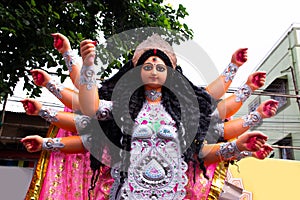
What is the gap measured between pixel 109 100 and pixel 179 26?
1.85 metres

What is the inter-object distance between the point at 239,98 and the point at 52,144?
92cm

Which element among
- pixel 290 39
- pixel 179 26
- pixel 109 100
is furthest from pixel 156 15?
pixel 290 39

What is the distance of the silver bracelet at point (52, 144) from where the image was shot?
1.72m

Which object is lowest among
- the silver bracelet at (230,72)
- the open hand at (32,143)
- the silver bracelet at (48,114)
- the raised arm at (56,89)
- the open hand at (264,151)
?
the open hand at (32,143)

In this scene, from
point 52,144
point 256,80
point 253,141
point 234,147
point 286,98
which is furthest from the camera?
point 286,98

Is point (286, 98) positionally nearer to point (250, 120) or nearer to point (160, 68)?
point (250, 120)

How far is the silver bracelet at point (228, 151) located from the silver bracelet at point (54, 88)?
80 centimetres

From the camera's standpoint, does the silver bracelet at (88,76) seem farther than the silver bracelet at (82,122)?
No

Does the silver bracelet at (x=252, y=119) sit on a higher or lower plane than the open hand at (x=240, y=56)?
lower

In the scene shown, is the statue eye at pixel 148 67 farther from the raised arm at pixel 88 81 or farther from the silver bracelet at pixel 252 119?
the silver bracelet at pixel 252 119

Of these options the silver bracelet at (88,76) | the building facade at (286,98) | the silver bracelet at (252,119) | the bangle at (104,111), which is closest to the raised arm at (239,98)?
the silver bracelet at (252,119)

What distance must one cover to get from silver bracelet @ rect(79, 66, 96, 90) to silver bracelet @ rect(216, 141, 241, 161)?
0.64 m

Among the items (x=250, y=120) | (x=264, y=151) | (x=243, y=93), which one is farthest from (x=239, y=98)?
(x=264, y=151)

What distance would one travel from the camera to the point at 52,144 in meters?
1.73
